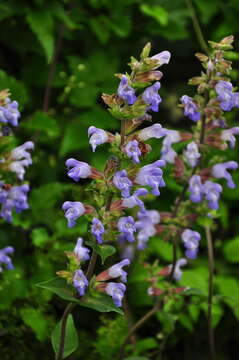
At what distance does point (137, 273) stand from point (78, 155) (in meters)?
0.87

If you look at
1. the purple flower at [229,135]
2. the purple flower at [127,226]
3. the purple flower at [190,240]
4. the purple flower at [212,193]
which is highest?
the purple flower at [229,135]

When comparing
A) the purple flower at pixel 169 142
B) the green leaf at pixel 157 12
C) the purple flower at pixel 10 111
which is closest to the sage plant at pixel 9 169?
the purple flower at pixel 10 111

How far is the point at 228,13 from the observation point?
371 centimetres

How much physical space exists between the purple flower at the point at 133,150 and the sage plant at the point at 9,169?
26.2 inches

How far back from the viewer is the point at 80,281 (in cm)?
185

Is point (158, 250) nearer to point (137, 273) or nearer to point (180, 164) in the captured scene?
point (137, 273)

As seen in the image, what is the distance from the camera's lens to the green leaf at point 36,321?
251cm

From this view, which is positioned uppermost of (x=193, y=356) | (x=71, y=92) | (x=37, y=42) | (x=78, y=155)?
(x=37, y=42)

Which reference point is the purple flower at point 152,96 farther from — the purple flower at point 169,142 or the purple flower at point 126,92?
the purple flower at point 169,142

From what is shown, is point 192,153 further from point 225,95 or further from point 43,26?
point 43,26

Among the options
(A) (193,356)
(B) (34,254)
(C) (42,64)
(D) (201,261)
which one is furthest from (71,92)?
(A) (193,356)

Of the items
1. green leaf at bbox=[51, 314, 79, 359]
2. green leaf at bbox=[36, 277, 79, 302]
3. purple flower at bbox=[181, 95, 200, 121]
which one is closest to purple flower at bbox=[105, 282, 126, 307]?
green leaf at bbox=[36, 277, 79, 302]

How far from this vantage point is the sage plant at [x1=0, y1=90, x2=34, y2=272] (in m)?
2.28

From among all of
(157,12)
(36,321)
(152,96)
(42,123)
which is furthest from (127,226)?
(157,12)
